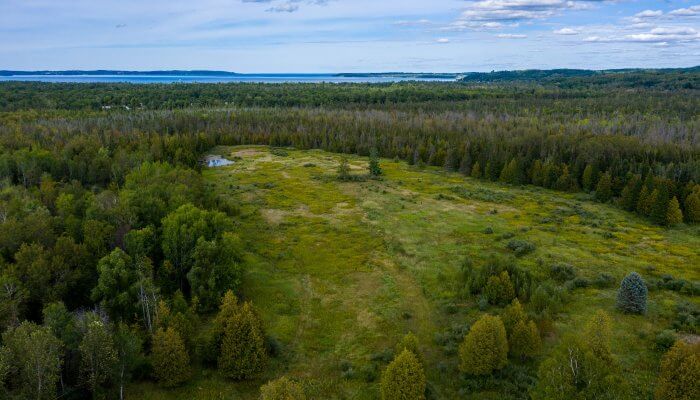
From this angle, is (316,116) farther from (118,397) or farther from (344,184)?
(118,397)

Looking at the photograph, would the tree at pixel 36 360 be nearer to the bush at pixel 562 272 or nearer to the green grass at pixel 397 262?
the green grass at pixel 397 262

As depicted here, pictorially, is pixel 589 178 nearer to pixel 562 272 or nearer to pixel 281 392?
pixel 562 272

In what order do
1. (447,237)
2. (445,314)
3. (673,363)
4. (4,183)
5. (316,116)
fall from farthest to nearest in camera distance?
1. (316,116)
2. (4,183)
3. (447,237)
4. (445,314)
5. (673,363)

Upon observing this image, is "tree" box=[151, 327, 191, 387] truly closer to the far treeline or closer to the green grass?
the green grass

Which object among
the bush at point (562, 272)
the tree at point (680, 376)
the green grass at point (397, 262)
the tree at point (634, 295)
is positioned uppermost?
the tree at point (680, 376)

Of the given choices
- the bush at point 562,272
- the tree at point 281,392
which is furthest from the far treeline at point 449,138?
the tree at point 281,392

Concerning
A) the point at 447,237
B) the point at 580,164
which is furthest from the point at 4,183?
the point at 580,164
